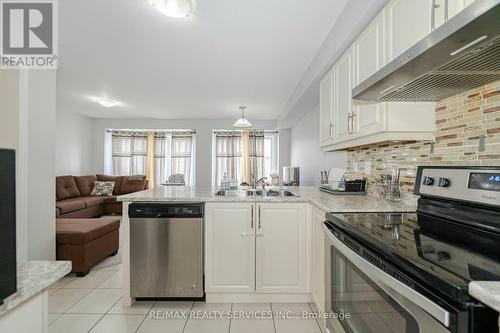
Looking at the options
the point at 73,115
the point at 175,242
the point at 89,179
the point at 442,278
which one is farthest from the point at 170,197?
the point at 73,115

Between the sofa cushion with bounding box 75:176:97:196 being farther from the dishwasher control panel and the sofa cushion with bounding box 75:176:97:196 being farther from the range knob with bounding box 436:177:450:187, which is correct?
the range knob with bounding box 436:177:450:187

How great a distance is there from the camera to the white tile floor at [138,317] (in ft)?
Result: 6.30

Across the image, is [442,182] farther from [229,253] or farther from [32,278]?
[32,278]

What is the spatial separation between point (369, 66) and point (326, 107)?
858 mm

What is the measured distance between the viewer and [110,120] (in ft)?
23.5

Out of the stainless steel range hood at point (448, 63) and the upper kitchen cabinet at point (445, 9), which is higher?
the upper kitchen cabinet at point (445, 9)

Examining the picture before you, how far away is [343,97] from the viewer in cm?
220

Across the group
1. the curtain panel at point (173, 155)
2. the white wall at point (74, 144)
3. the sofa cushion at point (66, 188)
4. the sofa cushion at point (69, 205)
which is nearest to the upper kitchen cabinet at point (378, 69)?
the sofa cushion at point (69, 205)

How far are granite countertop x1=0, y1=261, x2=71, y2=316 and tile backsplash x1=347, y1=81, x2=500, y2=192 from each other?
1.77 m

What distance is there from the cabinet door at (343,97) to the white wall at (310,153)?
50.1 inches

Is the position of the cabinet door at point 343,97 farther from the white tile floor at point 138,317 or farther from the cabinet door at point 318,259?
the white tile floor at point 138,317

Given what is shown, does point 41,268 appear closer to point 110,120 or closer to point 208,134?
point 208,134

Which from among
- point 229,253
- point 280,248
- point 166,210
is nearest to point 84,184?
point 166,210

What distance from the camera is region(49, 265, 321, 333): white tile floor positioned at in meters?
1.92
